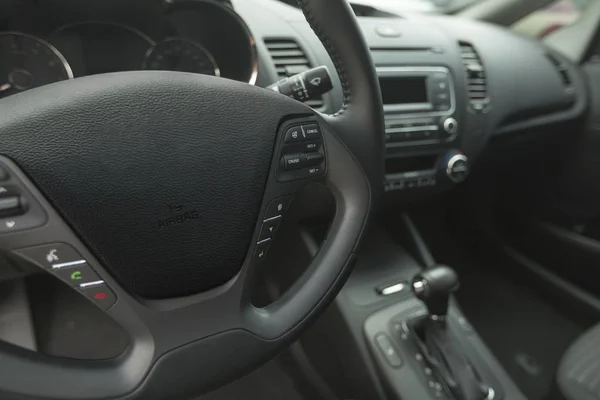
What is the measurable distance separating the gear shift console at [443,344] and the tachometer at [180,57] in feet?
1.72

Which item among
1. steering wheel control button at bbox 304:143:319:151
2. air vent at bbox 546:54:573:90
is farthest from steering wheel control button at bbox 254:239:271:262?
air vent at bbox 546:54:573:90

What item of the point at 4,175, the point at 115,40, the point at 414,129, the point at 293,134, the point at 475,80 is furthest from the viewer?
the point at 475,80

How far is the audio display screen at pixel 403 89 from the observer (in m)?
1.28

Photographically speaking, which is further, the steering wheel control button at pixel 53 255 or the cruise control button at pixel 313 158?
the cruise control button at pixel 313 158

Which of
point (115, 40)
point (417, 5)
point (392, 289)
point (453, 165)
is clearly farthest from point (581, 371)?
point (417, 5)

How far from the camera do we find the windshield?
5.10ft

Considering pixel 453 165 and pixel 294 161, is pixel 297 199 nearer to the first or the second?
pixel 294 161

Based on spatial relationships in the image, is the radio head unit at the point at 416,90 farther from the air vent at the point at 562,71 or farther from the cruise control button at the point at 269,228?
the cruise control button at the point at 269,228

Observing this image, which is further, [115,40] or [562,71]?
[562,71]

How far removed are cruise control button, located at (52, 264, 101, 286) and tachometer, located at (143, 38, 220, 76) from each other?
589mm

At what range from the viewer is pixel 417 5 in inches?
68.4

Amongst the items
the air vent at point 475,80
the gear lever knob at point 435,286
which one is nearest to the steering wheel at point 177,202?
the gear lever knob at point 435,286

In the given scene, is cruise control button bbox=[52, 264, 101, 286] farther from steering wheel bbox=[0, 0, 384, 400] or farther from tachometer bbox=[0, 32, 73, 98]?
tachometer bbox=[0, 32, 73, 98]

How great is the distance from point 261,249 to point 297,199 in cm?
27
